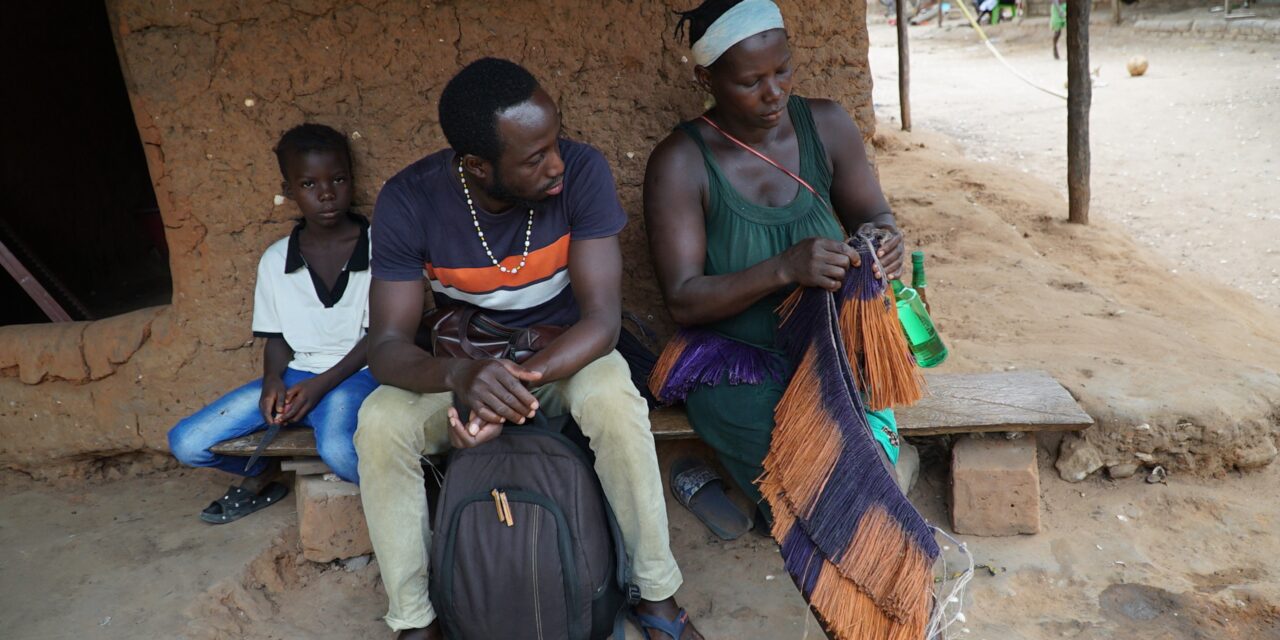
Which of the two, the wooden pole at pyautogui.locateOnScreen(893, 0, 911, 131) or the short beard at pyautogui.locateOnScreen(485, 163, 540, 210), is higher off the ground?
the short beard at pyautogui.locateOnScreen(485, 163, 540, 210)

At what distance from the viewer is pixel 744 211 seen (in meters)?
2.74

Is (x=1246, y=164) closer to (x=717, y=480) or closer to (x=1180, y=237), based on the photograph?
(x=1180, y=237)

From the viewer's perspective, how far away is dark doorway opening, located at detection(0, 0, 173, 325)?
4.73 metres

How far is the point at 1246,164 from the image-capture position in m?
6.85

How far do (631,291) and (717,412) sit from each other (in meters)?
0.77

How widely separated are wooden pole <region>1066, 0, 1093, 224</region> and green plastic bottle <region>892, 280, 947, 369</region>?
371 cm

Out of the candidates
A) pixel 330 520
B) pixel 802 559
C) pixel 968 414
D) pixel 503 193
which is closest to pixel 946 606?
pixel 802 559

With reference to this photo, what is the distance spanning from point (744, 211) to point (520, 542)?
107cm

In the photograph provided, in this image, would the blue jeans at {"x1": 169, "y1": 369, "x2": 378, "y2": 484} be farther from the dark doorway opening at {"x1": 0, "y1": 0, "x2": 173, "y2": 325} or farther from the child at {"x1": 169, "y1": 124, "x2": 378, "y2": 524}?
the dark doorway opening at {"x1": 0, "y1": 0, "x2": 173, "y2": 325}

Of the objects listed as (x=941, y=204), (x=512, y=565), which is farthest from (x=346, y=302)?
(x=941, y=204)

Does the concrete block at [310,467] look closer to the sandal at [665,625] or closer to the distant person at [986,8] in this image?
the sandal at [665,625]

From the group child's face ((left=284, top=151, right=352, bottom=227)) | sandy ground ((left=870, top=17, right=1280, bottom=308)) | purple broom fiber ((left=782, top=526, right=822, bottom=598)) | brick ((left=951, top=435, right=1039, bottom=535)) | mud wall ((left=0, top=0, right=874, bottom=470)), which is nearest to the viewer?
purple broom fiber ((left=782, top=526, right=822, bottom=598))

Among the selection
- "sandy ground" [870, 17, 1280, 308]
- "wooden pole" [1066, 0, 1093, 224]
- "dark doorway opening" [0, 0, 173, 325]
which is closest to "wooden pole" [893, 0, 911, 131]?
"sandy ground" [870, 17, 1280, 308]

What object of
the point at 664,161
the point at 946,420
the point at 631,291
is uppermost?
the point at 664,161
